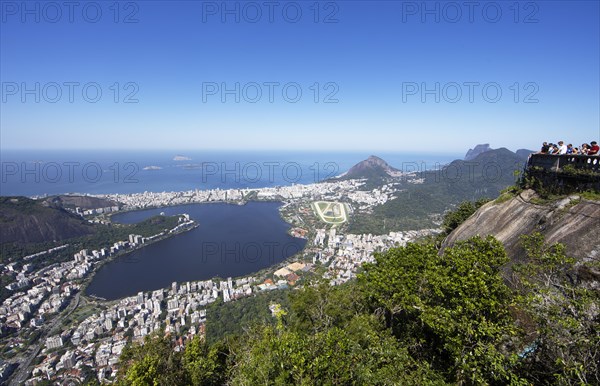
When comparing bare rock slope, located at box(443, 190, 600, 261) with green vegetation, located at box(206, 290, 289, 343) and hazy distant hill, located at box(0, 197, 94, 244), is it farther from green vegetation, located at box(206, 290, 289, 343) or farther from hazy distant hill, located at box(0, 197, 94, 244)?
hazy distant hill, located at box(0, 197, 94, 244)

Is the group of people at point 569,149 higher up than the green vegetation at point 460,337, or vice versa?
the group of people at point 569,149

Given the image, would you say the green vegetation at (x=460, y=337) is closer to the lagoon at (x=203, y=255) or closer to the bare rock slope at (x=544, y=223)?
the bare rock slope at (x=544, y=223)

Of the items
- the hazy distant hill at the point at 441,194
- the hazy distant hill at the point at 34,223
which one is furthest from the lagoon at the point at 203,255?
the hazy distant hill at the point at 441,194

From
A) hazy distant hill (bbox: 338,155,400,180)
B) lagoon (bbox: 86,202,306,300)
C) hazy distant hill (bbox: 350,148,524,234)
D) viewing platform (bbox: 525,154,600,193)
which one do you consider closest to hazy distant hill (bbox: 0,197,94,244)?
lagoon (bbox: 86,202,306,300)

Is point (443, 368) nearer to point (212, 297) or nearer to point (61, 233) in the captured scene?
point (212, 297)

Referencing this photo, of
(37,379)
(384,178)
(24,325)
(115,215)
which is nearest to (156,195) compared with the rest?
(115,215)

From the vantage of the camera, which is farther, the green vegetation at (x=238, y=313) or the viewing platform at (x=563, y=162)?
the green vegetation at (x=238, y=313)

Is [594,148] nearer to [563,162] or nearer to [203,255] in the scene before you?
[563,162]
